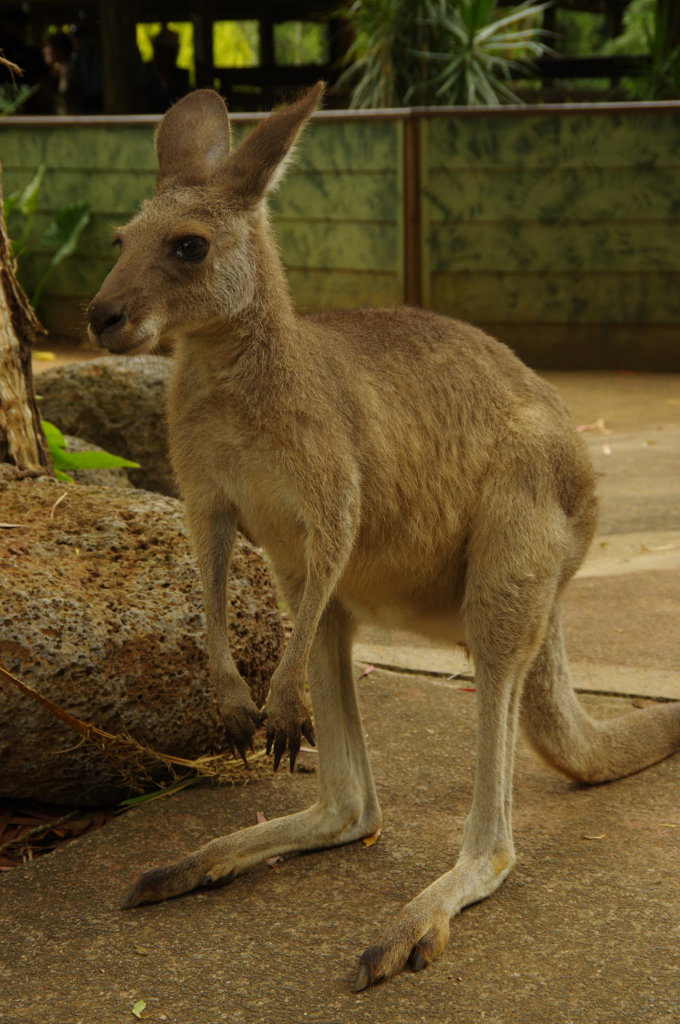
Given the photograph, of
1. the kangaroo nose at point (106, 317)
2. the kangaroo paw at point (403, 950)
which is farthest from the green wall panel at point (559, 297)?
the kangaroo paw at point (403, 950)

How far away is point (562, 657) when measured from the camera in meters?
3.01

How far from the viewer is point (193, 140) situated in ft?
8.81

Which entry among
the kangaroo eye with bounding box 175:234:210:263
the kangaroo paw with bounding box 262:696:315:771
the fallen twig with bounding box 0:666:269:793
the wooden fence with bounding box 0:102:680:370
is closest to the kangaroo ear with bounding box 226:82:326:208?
the kangaroo eye with bounding box 175:234:210:263

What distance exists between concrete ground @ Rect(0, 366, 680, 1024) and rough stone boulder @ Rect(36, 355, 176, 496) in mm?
2050

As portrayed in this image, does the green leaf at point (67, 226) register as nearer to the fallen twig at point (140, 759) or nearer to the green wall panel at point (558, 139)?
the green wall panel at point (558, 139)

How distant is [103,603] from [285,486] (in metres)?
0.74

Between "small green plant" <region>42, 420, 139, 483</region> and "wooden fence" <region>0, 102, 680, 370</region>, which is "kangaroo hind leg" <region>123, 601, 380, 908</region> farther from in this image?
"wooden fence" <region>0, 102, 680, 370</region>

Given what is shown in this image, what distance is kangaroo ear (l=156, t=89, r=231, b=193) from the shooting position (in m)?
2.59

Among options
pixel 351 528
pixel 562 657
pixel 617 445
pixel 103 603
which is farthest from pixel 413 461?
pixel 617 445

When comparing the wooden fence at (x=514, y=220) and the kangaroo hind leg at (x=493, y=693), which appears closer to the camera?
the kangaroo hind leg at (x=493, y=693)

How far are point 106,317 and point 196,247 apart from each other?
247 millimetres

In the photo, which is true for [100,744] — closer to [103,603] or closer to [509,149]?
[103,603]

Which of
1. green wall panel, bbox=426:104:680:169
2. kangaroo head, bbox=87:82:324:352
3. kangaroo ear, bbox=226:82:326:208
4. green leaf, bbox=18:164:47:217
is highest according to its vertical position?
kangaroo ear, bbox=226:82:326:208

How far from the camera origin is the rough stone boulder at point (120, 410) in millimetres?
5430
